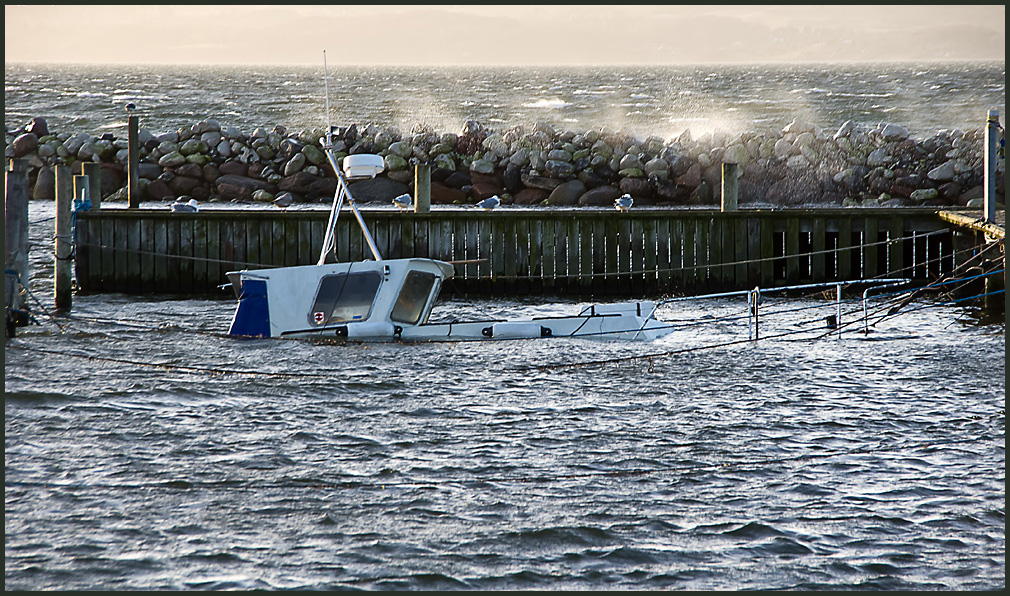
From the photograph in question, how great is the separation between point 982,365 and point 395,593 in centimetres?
1054

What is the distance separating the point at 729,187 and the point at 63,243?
13185 mm

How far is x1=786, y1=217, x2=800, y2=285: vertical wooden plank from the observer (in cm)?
2133

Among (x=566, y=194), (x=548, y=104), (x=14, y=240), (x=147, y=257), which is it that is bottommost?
(x=147, y=257)

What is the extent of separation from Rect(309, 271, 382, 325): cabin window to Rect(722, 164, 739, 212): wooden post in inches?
371

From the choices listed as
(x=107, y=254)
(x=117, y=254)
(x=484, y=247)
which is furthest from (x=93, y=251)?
(x=484, y=247)

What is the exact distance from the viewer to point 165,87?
113m

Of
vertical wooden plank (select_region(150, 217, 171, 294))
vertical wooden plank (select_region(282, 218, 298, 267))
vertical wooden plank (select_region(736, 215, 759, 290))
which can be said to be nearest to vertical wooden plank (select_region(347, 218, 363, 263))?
vertical wooden plank (select_region(282, 218, 298, 267))

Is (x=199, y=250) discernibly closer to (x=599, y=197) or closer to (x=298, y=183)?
(x=298, y=183)

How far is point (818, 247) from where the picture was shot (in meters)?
21.2

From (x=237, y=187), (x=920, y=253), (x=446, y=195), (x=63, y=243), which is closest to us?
(x=63, y=243)

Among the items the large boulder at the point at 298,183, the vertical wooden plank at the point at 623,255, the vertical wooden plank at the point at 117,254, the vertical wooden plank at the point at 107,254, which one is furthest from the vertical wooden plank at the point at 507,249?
the large boulder at the point at 298,183

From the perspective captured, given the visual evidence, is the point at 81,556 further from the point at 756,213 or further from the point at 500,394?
the point at 756,213

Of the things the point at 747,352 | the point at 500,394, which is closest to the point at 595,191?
the point at 747,352

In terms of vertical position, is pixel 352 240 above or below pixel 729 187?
below
